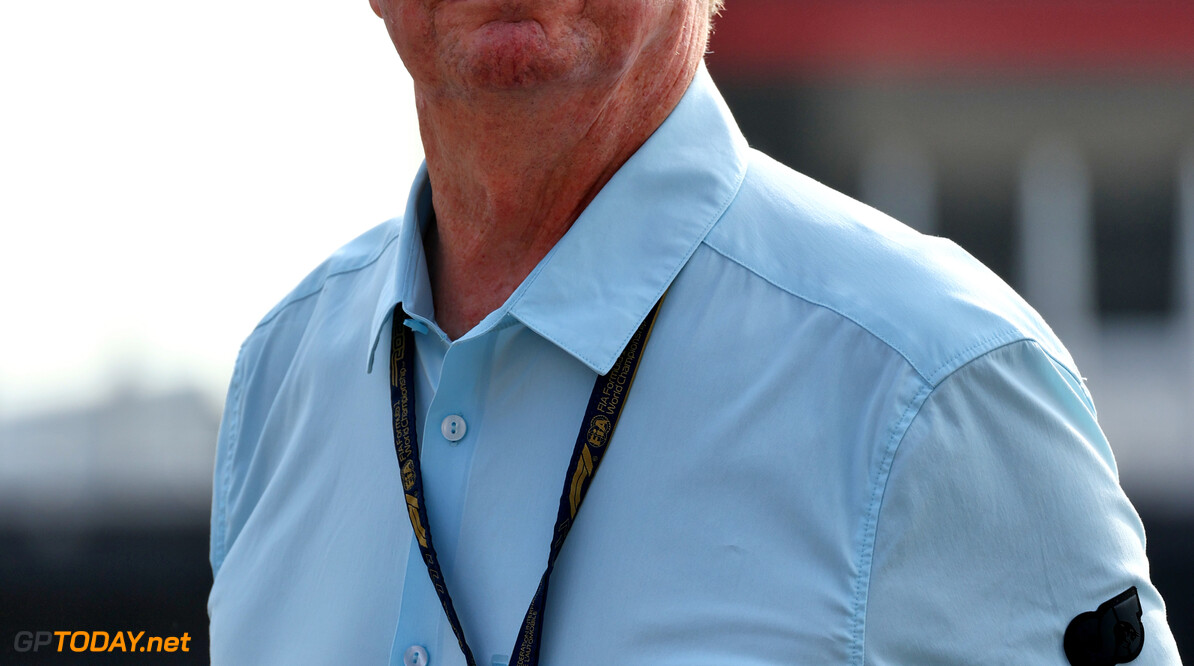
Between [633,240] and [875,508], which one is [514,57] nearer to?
[633,240]

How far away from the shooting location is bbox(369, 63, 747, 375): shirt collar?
4.39ft

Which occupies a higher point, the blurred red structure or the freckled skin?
the blurred red structure

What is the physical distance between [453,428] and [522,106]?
0.37 m

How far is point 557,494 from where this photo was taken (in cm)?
130

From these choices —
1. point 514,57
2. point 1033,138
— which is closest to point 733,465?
point 514,57

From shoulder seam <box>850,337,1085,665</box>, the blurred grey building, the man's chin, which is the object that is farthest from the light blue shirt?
the blurred grey building

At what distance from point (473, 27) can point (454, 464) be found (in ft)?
1.61

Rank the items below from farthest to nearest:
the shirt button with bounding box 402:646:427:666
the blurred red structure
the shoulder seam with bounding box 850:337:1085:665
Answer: the blurred red structure
the shirt button with bounding box 402:646:427:666
the shoulder seam with bounding box 850:337:1085:665

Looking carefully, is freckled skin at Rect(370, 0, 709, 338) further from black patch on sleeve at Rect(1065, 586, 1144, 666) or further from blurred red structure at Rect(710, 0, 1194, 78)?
blurred red structure at Rect(710, 0, 1194, 78)

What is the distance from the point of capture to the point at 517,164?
145 centimetres

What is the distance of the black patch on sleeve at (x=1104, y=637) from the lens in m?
1.19

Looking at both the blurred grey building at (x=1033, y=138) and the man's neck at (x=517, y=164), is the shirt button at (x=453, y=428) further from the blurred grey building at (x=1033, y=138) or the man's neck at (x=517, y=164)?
the blurred grey building at (x=1033, y=138)

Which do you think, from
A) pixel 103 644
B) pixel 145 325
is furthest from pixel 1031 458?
pixel 145 325

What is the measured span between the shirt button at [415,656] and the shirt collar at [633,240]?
35 cm
